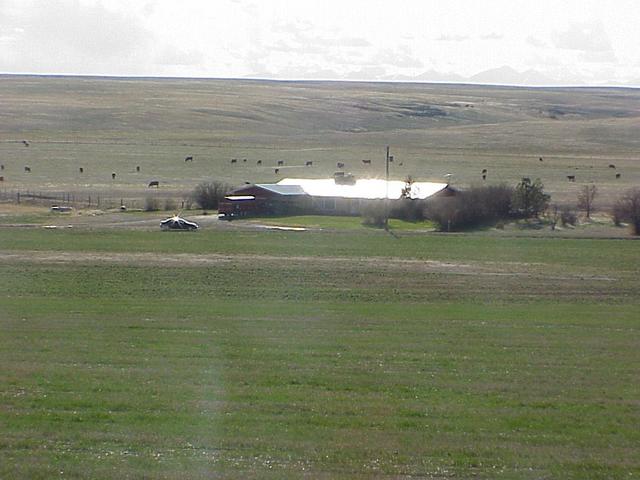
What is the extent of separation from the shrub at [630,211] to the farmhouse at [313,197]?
891 cm

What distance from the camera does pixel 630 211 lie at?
169 feet

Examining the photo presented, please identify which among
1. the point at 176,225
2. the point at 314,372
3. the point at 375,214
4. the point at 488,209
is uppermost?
the point at 488,209

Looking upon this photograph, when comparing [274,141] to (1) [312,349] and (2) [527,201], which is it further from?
(1) [312,349]

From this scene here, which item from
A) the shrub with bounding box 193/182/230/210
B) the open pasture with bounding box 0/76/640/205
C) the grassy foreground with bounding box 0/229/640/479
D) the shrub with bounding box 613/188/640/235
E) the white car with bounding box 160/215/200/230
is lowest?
the grassy foreground with bounding box 0/229/640/479

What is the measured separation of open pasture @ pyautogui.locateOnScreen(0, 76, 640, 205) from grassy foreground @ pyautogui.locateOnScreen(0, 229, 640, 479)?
3530 centimetres

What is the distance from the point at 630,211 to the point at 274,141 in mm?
71740

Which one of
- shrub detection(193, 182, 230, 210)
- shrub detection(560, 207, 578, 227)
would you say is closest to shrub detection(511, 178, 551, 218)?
shrub detection(560, 207, 578, 227)

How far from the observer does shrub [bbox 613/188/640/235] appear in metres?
49.9

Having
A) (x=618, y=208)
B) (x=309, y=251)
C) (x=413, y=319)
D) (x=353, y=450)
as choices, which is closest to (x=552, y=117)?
(x=618, y=208)

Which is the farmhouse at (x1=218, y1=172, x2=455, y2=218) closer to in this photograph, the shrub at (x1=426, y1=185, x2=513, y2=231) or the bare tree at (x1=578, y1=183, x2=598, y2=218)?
the shrub at (x1=426, y1=185, x2=513, y2=231)

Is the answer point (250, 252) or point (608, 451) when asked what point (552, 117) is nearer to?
point (250, 252)

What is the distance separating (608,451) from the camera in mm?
12234

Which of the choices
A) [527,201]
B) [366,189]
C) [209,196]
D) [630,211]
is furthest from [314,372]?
[209,196]

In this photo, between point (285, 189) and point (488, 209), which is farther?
point (285, 189)
